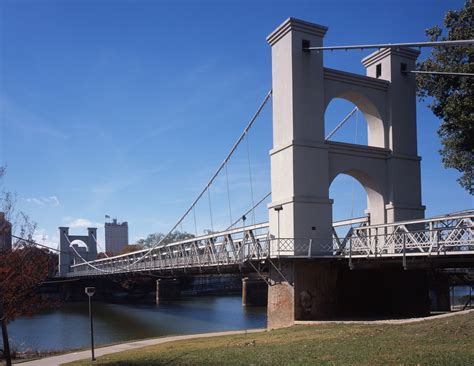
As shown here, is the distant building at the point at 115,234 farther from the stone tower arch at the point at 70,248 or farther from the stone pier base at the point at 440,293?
the stone pier base at the point at 440,293

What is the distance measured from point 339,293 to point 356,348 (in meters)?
11.6

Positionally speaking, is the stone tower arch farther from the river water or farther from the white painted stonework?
the white painted stonework

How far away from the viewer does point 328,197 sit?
22391 millimetres

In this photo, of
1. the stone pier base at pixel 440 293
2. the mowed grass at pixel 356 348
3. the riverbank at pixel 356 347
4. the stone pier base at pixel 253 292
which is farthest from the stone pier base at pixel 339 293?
the stone pier base at pixel 253 292

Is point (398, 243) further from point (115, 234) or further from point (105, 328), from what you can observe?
point (115, 234)

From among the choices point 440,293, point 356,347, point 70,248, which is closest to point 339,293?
point 356,347

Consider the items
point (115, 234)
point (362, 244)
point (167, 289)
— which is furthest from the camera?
point (115, 234)

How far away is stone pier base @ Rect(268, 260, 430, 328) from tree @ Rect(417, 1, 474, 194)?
214 inches

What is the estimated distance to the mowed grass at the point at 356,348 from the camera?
9.51 metres

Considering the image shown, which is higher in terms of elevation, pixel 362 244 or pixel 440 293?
pixel 362 244

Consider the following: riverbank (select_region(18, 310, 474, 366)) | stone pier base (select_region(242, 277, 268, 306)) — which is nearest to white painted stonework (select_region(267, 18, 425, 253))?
riverbank (select_region(18, 310, 474, 366))

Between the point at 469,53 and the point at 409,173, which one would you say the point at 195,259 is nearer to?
the point at 409,173

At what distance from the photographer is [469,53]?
69.3 ft

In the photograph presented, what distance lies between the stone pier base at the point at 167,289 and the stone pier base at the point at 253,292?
16453mm
